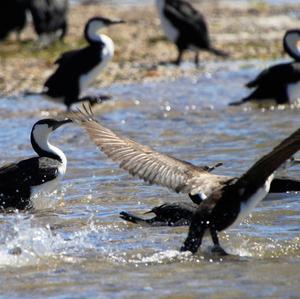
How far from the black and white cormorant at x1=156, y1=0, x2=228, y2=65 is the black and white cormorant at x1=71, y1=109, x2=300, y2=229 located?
9.27 meters

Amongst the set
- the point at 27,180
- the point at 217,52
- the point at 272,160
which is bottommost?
the point at 217,52

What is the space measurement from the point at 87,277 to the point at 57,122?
2.84m

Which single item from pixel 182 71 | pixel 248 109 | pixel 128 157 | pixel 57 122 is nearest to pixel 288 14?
pixel 182 71

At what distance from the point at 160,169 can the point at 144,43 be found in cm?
1148

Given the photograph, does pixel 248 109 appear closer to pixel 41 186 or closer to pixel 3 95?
pixel 3 95

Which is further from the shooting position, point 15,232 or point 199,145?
point 199,145

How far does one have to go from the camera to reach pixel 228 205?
6.79 m

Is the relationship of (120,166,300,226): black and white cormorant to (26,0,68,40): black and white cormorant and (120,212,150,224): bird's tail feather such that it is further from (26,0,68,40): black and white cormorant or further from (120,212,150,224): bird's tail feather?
(26,0,68,40): black and white cormorant

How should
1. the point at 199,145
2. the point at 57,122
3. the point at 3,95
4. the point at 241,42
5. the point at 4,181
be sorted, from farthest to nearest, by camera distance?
the point at 241,42 → the point at 3,95 → the point at 199,145 → the point at 57,122 → the point at 4,181

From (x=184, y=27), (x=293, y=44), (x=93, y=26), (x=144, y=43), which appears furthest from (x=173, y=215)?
(x=144, y=43)

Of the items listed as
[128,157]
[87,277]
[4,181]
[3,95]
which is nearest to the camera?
[87,277]

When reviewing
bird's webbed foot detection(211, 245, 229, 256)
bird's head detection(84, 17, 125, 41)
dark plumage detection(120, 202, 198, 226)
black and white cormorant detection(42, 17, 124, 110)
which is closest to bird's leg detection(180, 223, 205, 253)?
bird's webbed foot detection(211, 245, 229, 256)

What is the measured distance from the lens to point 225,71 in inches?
635

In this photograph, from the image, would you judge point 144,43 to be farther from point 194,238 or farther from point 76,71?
point 194,238
